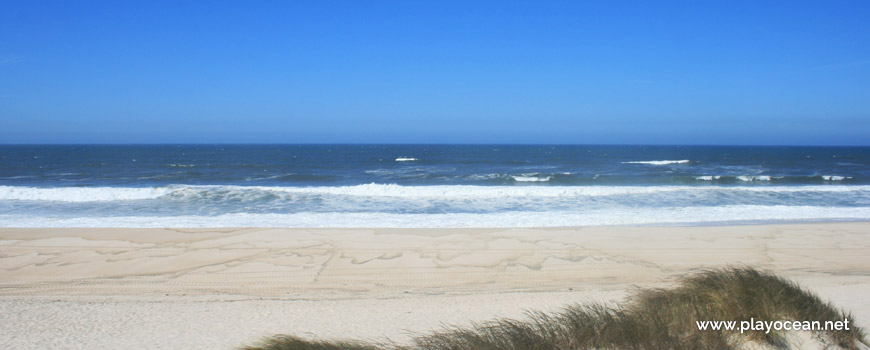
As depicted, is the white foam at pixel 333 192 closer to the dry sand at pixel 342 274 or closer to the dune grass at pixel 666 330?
the dry sand at pixel 342 274

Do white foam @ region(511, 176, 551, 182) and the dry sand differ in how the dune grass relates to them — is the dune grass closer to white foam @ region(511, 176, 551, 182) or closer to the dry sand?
the dry sand

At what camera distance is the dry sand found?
16.3 feet

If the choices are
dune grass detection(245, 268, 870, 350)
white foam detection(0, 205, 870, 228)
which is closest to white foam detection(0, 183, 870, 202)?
white foam detection(0, 205, 870, 228)

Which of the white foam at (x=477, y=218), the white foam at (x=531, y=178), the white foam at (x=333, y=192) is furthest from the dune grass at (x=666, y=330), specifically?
the white foam at (x=531, y=178)

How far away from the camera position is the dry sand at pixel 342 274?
16.3 ft

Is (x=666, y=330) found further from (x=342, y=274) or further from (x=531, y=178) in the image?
(x=531, y=178)

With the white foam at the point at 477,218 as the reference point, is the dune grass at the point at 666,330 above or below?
above

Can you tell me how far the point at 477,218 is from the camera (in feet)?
42.0

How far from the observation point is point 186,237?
9.96 m

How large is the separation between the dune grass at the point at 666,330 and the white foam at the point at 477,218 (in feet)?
24.5

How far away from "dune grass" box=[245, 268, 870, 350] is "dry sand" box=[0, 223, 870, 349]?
2.70 ft

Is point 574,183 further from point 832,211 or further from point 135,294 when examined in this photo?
point 135,294

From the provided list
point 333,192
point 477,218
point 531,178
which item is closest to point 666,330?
point 477,218

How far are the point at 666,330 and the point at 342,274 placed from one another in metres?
4.89
